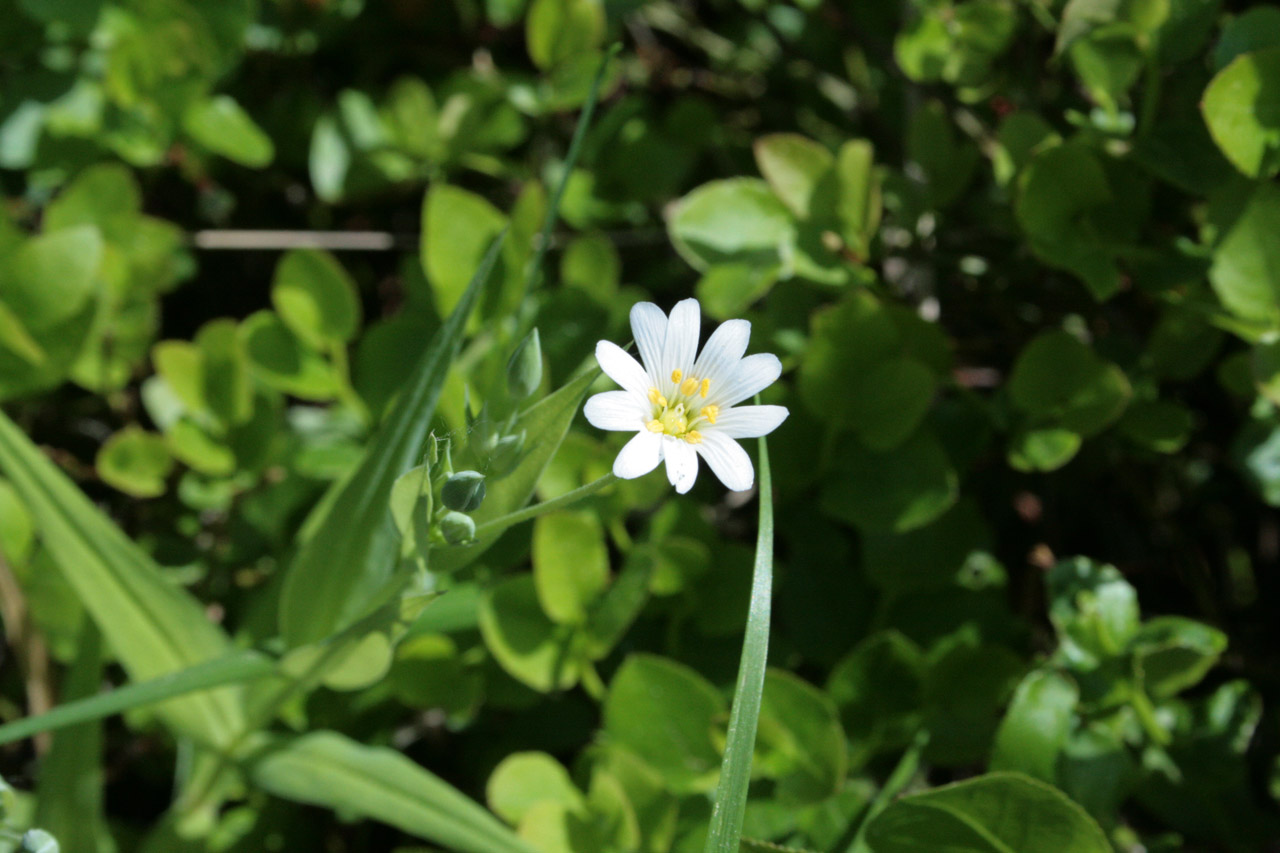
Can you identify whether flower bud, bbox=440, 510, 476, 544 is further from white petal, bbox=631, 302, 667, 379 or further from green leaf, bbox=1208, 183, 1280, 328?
green leaf, bbox=1208, 183, 1280, 328

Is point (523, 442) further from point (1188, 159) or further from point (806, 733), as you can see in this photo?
point (1188, 159)

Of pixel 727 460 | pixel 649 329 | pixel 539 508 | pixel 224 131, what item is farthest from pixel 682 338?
pixel 224 131

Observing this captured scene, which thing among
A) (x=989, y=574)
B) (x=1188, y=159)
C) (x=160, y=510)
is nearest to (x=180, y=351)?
(x=160, y=510)

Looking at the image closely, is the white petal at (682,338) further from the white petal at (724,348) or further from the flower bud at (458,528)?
the flower bud at (458,528)

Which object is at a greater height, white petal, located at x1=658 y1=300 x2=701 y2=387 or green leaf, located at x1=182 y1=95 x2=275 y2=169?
white petal, located at x1=658 y1=300 x2=701 y2=387

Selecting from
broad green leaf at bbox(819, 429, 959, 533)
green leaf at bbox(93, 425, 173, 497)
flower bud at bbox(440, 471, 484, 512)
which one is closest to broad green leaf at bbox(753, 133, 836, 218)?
broad green leaf at bbox(819, 429, 959, 533)

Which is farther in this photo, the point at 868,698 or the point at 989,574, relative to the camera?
the point at 989,574
